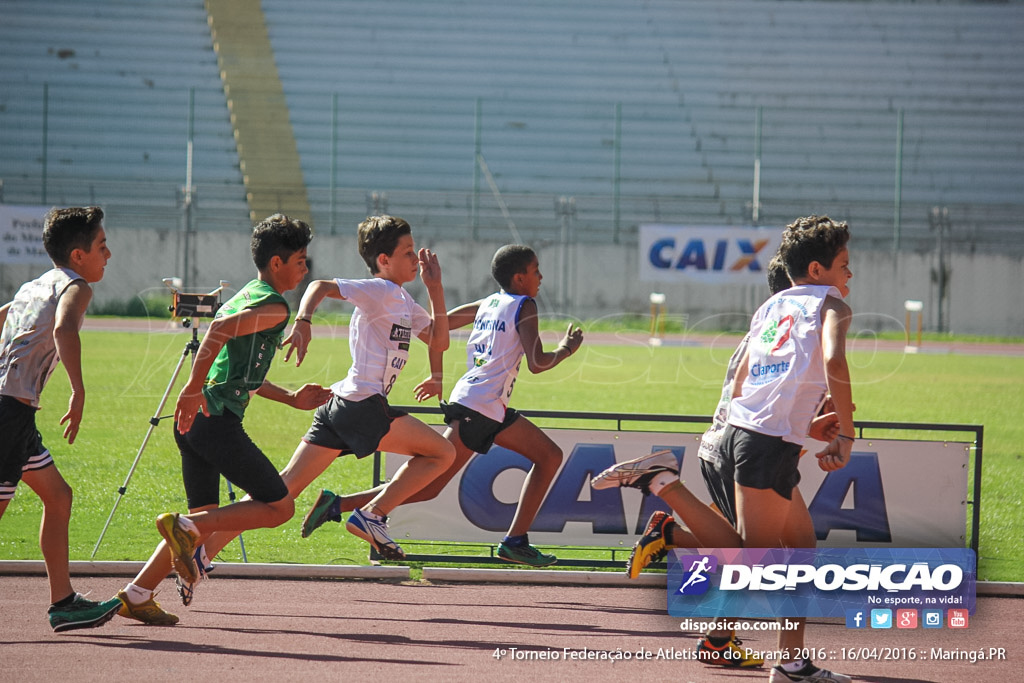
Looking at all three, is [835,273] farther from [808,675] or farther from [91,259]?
[91,259]

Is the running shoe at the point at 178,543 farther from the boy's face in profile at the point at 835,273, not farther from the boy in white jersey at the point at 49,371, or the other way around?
the boy's face in profile at the point at 835,273

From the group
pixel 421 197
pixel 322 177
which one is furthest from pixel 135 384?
pixel 322 177

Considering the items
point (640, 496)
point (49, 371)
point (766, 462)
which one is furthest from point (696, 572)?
point (49, 371)

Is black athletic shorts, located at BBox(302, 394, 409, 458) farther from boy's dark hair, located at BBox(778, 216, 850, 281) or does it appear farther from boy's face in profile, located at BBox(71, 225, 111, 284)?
boy's dark hair, located at BBox(778, 216, 850, 281)

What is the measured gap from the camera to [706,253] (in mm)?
26781

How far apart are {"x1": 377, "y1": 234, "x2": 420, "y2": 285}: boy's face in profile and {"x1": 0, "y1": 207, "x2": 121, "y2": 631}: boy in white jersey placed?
1536mm

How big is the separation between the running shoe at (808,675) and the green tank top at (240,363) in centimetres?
279

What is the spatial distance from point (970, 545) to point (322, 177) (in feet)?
91.4

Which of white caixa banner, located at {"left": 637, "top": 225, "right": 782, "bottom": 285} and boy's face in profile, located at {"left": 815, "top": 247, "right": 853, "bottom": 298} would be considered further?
white caixa banner, located at {"left": 637, "top": 225, "right": 782, "bottom": 285}

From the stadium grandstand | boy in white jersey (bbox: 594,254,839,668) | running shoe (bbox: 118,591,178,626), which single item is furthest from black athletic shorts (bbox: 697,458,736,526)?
the stadium grandstand

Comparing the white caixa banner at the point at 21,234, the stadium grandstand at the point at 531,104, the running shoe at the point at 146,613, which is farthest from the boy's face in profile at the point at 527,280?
the stadium grandstand at the point at 531,104

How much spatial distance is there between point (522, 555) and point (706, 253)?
20.7m

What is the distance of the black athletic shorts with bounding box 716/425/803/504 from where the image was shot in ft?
16.3

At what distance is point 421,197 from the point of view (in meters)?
30.8
